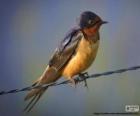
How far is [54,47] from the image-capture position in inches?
93.2

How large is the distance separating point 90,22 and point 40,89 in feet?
1.21

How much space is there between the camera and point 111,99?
7.66 ft

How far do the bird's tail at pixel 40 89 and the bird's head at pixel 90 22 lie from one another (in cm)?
23

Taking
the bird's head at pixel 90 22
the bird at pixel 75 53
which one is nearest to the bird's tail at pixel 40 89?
the bird at pixel 75 53

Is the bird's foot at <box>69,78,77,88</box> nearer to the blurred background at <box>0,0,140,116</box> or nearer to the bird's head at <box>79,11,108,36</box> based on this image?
the blurred background at <box>0,0,140,116</box>

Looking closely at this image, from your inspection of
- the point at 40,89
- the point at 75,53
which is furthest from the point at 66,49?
the point at 40,89

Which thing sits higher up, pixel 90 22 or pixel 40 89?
pixel 90 22

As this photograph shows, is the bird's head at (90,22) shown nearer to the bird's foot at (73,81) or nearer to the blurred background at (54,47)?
the blurred background at (54,47)

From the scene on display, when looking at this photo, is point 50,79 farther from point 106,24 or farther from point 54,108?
point 106,24

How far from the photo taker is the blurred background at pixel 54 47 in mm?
2336

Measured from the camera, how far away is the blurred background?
2336mm

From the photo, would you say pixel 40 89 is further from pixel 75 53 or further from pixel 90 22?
pixel 90 22

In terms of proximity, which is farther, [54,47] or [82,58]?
[54,47]

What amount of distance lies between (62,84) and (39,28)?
11.0 inches
